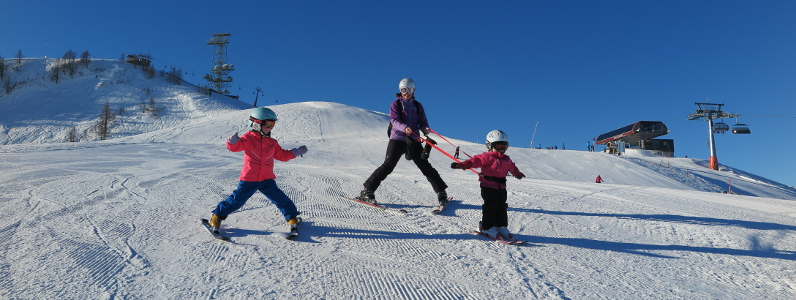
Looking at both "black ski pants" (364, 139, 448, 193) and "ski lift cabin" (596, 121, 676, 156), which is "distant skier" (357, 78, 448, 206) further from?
"ski lift cabin" (596, 121, 676, 156)

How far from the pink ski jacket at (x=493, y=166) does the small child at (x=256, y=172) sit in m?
1.97

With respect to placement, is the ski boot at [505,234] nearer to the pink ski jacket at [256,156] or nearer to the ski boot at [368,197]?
the ski boot at [368,197]

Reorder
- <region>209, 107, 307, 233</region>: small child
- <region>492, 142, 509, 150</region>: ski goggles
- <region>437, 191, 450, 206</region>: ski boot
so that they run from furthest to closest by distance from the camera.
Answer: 1. <region>437, 191, 450, 206</region>: ski boot
2. <region>492, 142, 509, 150</region>: ski goggles
3. <region>209, 107, 307, 233</region>: small child

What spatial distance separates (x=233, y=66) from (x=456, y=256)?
8866cm

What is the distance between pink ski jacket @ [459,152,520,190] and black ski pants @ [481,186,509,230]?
8cm

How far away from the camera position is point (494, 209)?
4012 millimetres

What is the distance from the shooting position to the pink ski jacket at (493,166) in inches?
158

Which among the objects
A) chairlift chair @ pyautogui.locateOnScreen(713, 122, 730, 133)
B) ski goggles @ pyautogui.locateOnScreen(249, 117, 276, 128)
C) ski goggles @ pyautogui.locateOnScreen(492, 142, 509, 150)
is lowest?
ski goggles @ pyautogui.locateOnScreen(492, 142, 509, 150)

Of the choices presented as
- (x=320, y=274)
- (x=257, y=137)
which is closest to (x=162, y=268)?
(x=320, y=274)

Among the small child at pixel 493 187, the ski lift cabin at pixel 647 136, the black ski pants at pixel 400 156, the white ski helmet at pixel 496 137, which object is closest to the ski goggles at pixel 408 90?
the black ski pants at pixel 400 156

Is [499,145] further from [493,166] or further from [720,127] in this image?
[720,127]

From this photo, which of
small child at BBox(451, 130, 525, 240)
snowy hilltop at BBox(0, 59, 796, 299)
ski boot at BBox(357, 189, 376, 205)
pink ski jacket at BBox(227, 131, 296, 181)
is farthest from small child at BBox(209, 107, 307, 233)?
small child at BBox(451, 130, 525, 240)

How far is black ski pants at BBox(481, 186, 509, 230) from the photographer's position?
400cm

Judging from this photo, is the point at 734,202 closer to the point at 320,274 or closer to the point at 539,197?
the point at 539,197
